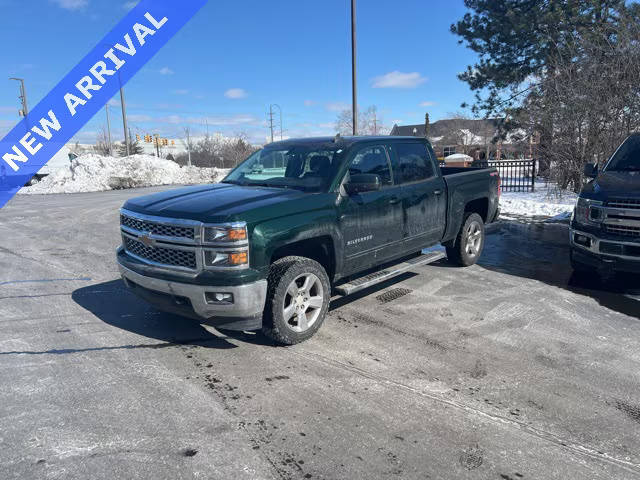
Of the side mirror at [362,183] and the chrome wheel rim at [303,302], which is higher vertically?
the side mirror at [362,183]

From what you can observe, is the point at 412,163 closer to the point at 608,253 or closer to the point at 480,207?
the point at 480,207

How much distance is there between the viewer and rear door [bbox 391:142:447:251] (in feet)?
18.4

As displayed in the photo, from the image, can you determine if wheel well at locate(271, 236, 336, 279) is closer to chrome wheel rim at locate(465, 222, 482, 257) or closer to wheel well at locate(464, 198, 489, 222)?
chrome wheel rim at locate(465, 222, 482, 257)

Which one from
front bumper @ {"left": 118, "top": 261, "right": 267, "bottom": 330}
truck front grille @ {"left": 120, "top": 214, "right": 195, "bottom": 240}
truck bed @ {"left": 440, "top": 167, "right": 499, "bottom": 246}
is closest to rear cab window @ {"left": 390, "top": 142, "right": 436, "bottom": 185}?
truck bed @ {"left": 440, "top": 167, "right": 499, "bottom": 246}

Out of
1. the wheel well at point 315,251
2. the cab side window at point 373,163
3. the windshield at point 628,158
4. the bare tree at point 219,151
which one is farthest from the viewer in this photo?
the bare tree at point 219,151

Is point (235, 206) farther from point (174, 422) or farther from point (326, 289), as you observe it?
point (174, 422)

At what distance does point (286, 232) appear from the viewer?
13.6 feet

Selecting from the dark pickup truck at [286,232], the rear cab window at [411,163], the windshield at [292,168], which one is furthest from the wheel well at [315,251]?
the rear cab window at [411,163]

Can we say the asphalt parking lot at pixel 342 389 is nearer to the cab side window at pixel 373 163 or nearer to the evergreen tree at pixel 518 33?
the cab side window at pixel 373 163

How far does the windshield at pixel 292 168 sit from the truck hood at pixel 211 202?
235mm

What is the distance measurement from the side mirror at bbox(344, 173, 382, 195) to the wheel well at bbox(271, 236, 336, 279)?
0.59 m

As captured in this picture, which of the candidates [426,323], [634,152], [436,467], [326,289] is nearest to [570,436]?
[436,467]

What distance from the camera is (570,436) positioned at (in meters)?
2.98

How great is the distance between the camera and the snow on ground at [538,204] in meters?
12.4
